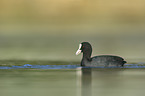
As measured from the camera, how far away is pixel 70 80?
48.2ft

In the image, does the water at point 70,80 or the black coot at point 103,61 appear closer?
the water at point 70,80

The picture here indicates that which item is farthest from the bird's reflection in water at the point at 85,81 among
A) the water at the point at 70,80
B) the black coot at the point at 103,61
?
the black coot at the point at 103,61

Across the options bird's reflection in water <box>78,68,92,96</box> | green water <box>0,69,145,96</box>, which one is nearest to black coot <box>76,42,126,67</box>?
bird's reflection in water <box>78,68,92,96</box>

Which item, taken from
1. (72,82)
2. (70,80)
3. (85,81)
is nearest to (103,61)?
(70,80)

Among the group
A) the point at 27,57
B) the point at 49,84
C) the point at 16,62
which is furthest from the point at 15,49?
the point at 49,84

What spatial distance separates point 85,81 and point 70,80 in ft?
1.44

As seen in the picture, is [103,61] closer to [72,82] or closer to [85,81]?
[85,81]

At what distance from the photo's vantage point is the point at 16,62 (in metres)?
19.6

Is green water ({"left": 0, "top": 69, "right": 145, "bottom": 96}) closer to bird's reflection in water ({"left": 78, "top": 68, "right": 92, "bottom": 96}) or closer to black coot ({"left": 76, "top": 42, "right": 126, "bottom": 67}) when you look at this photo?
bird's reflection in water ({"left": 78, "top": 68, "right": 92, "bottom": 96})

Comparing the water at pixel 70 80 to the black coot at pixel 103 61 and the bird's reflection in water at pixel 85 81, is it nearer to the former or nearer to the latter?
the bird's reflection in water at pixel 85 81

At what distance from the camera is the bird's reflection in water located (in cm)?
1244

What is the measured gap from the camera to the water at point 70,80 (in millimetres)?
12508

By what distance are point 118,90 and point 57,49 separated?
1446cm

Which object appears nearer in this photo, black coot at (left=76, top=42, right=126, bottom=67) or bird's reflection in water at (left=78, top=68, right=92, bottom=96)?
bird's reflection in water at (left=78, top=68, right=92, bottom=96)
